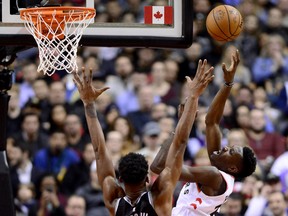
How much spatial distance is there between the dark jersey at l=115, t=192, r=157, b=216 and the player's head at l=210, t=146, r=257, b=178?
0.89 metres

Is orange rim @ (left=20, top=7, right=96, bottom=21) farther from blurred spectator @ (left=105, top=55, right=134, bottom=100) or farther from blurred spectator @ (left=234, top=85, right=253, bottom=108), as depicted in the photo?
blurred spectator @ (left=234, top=85, right=253, bottom=108)

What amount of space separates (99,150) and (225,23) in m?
1.71

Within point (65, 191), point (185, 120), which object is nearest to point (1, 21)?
point (185, 120)

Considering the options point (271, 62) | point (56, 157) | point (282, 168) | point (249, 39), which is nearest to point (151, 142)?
point (56, 157)

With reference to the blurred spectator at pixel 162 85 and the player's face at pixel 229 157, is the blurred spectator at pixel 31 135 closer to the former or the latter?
the blurred spectator at pixel 162 85

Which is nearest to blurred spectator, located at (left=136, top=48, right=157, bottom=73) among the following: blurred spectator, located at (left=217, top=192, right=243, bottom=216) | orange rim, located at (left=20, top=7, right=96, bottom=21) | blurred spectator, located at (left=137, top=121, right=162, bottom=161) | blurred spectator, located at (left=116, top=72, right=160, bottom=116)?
blurred spectator, located at (left=116, top=72, right=160, bottom=116)

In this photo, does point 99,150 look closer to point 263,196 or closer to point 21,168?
point 263,196

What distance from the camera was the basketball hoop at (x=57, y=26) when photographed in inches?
289

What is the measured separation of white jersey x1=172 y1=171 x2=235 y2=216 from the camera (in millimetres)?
6988

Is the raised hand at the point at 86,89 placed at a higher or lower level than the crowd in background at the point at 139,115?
higher

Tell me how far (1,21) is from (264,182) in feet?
12.8

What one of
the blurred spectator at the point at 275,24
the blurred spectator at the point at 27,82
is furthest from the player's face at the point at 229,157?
the blurred spectator at the point at 275,24

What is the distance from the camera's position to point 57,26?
7387mm

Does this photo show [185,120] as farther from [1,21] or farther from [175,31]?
[1,21]
